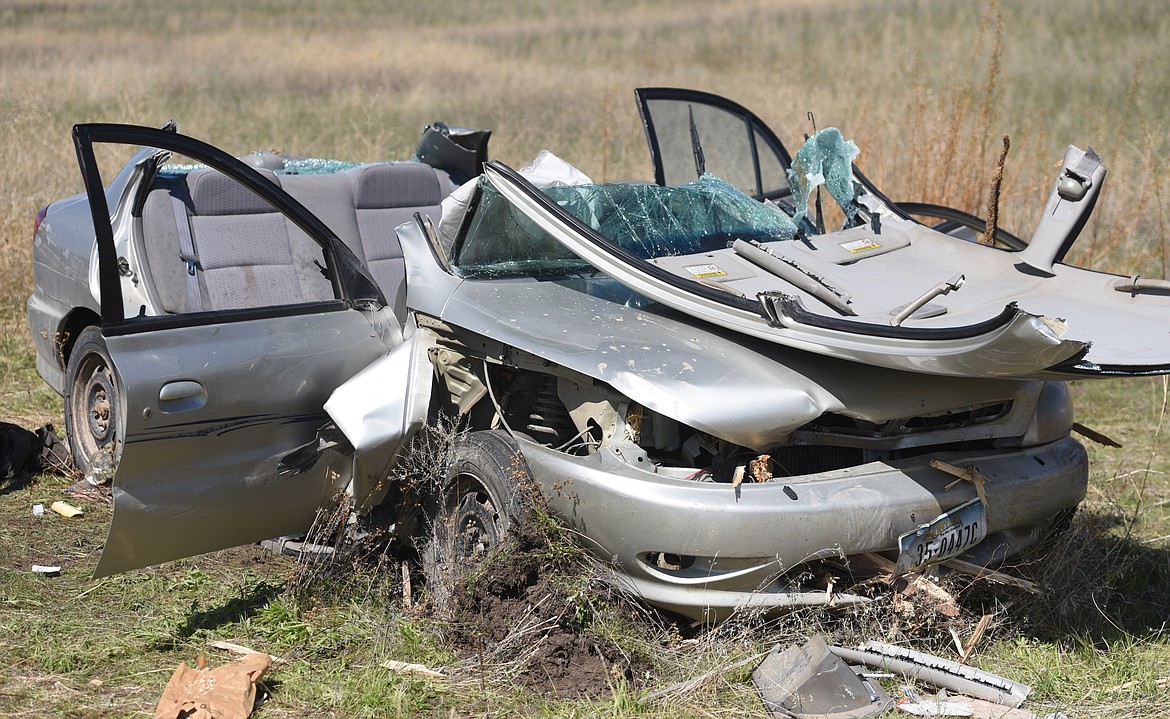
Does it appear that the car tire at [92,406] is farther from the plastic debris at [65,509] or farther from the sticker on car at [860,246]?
the sticker on car at [860,246]

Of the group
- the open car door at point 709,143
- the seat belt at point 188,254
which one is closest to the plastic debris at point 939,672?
the open car door at point 709,143

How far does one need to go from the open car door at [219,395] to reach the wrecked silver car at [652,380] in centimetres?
1

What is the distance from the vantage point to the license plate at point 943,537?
3.49 m

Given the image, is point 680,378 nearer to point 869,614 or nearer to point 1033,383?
point 869,614

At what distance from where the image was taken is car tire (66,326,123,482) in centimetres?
447

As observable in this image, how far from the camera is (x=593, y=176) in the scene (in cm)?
1148

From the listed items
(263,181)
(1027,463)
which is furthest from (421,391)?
(1027,463)

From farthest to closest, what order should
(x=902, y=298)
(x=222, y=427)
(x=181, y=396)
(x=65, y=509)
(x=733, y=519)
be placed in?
(x=65, y=509)
(x=902, y=298)
(x=222, y=427)
(x=181, y=396)
(x=733, y=519)

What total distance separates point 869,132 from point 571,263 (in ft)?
18.7

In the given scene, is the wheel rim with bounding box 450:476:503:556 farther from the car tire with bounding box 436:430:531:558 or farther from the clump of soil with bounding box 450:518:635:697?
the clump of soil with bounding box 450:518:635:697

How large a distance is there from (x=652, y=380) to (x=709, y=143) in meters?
2.48

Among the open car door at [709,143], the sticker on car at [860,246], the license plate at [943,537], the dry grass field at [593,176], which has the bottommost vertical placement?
the dry grass field at [593,176]

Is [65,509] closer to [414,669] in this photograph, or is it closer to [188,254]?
[188,254]

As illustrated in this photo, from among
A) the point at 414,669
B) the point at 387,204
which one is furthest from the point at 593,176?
the point at 414,669
